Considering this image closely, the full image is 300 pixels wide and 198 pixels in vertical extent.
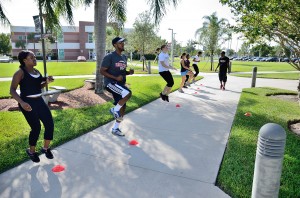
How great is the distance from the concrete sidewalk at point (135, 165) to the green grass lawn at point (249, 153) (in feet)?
0.54

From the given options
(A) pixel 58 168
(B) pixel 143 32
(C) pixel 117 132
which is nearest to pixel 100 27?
(C) pixel 117 132

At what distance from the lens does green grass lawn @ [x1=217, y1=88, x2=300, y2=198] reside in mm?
3363

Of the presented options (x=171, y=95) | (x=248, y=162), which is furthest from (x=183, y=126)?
(x=171, y=95)

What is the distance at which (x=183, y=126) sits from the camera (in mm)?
6109

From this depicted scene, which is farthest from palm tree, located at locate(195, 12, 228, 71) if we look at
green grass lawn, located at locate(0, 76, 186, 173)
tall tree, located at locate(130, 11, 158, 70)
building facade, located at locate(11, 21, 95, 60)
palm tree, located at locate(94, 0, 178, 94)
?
building facade, located at locate(11, 21, 95, 60)

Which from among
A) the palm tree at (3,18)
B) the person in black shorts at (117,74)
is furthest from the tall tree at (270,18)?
the palm tree at (3,18)

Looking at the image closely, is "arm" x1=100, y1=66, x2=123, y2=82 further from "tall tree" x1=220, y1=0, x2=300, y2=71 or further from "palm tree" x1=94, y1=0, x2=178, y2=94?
"palm tree" x1=94, y1=0, x2=178, y2=94

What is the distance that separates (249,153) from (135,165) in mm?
1993

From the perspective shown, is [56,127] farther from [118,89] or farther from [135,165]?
[135,165]

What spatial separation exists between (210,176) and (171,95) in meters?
6.78

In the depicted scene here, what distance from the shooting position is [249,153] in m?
4.44

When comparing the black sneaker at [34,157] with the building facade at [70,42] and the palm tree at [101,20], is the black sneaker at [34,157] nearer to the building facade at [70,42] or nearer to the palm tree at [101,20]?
the palm tree at [101,20]

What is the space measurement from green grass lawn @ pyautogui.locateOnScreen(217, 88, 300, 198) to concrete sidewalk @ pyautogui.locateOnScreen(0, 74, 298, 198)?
0.54 feet

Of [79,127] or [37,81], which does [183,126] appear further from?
[37,81]
